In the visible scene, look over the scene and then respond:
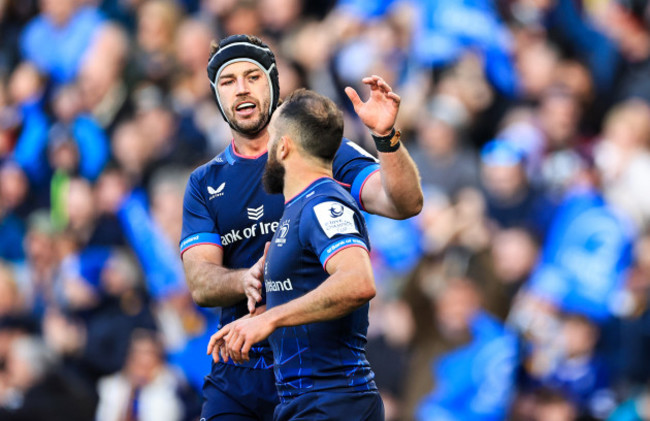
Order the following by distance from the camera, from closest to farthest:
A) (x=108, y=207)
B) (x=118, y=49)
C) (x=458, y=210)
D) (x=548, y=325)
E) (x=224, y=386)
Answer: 1. (x=224, y=386)
2. (x=548, y=325)
3. (x=458, y=210)
4. (x=108, y=207)
5. (x=118, y=49)

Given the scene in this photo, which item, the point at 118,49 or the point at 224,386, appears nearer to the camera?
the point at 224,386

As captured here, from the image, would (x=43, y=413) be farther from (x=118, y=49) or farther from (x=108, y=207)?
(x=118, y=49)

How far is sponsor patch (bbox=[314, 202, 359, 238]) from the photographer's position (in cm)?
438

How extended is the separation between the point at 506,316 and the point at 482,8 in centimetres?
311

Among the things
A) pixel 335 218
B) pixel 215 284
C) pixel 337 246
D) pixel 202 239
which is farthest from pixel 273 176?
pixel 202 239

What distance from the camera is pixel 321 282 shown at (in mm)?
4535

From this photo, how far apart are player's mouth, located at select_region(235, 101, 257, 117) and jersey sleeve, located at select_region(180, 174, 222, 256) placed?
0.43 metres

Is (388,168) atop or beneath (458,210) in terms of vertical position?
beneath

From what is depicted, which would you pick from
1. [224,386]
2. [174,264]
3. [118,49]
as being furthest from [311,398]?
[118,49]

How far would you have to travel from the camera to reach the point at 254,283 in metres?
4.84

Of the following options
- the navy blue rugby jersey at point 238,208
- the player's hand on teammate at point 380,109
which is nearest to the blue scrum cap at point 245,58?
the navy blue rugby jersey at point 238,208

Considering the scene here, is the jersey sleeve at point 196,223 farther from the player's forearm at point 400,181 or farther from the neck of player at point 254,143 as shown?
the player's forearm at point 400,181

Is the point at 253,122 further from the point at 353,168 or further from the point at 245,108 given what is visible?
the point at 353,168

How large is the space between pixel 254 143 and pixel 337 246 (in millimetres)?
1317
